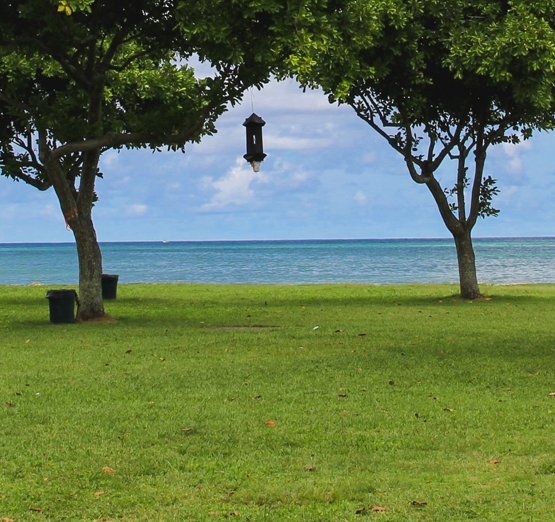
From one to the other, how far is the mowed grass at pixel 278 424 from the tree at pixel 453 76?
282 inches

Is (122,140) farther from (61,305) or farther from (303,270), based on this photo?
(303,270)

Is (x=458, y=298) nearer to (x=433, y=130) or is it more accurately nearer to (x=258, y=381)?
(x=433, y=130)

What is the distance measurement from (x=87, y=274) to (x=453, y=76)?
11.3m

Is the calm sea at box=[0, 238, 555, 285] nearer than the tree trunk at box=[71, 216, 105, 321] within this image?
No

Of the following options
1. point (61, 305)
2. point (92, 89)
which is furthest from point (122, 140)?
point (61, 305)

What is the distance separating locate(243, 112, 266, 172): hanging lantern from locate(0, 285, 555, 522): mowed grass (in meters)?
4.35

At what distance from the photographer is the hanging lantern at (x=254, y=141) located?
20.7 metres

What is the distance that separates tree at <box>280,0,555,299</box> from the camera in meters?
22.5

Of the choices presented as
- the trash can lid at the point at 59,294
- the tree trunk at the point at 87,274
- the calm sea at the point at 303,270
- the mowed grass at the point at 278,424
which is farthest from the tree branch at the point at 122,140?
the calm sea at the point at 303,270

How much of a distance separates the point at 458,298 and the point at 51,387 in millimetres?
18408

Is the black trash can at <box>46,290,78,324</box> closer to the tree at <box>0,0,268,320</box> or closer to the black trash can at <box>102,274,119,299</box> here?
the tree at <box>0,0,268,320</box>

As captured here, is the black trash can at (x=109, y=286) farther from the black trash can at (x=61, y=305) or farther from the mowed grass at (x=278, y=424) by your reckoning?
the mowed grass at (x=278, y=424)

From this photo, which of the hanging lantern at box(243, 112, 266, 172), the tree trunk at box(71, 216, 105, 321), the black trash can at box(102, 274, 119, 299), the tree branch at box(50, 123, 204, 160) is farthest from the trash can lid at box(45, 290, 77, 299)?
the black trash can at box(102, 274, 119, 299)

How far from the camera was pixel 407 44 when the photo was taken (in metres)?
23.8
